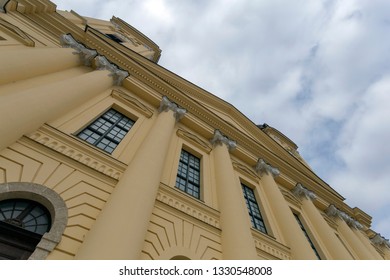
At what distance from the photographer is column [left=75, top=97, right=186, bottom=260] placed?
15.0 feet

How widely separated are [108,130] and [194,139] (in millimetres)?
5000

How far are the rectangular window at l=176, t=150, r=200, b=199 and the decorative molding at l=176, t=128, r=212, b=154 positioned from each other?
83 centimetres

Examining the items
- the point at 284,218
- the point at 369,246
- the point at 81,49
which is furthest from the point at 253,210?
the point at 81,49

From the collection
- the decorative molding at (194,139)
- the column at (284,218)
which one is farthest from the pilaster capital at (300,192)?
the decorative molding at (194,139)

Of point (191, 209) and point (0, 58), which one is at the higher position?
point (0, 58)

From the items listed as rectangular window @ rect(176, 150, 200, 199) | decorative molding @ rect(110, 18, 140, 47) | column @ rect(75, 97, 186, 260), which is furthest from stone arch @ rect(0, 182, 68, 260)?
decorative molding @ rect(110, 18, 140, 47)

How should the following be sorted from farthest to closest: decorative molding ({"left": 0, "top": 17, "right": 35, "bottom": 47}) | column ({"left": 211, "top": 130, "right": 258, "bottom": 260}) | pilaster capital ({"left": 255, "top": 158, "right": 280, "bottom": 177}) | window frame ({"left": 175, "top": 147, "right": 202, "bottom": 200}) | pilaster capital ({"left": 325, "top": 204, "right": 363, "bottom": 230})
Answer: pilaster capital ({"left": 325, "top": 204, "right": 363, "bottom": 230})
pilaster capital ({"left": 255, "top": 158, "right": 280, "bottom": 177})
window frame ({"left": 175, "top": 147, "right": 202, "bottom": 200})
decorative molding ({"left": 0, "top": 17, "right": 35, "bottom": 47})
column ({"left": 211, "top": 130, "right": 258, "bottom": 260})

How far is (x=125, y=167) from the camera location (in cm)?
789

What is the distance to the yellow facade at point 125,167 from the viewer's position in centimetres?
547

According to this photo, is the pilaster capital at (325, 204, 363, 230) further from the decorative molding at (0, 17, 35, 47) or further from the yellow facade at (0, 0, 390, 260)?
the decorative molding at (0, 17, 35, 47)

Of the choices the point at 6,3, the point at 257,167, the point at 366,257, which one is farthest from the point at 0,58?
the point at 366,257

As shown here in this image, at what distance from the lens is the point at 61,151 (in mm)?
6945
